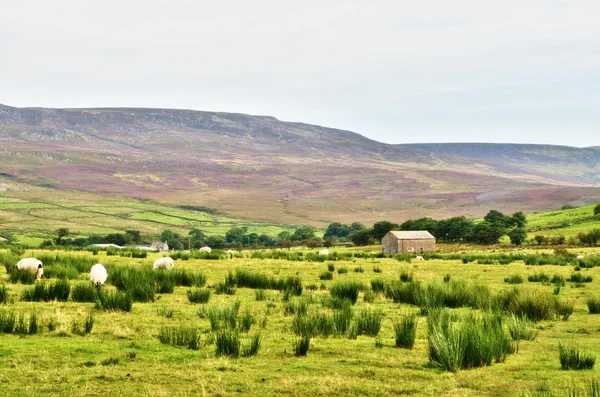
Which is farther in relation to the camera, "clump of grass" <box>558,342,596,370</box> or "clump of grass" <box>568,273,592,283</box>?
"clump of grass" <box>568,273,592,283</box>

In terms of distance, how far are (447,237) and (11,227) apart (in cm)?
9781

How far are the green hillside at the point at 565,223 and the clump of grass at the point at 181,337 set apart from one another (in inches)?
3146

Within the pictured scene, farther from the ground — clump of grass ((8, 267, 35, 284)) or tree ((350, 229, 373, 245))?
clump of grass ((8, 267, 35, 284))

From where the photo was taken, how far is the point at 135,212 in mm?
188500

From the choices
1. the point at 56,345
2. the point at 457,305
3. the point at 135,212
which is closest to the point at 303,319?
the point at 56,345

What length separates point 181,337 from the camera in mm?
10578

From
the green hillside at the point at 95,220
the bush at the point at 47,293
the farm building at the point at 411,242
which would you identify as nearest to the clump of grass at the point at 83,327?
the bush at the point at 47,293

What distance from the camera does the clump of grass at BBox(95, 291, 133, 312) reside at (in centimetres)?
1357

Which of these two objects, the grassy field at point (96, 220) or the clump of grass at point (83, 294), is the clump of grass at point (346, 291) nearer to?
the clump of grass at point (83, 294)

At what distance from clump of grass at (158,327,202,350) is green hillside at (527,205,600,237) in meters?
79.9

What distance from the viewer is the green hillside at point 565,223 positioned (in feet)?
286

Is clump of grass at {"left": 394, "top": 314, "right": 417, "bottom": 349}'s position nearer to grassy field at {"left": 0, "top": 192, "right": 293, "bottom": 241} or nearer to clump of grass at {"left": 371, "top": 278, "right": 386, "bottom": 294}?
clump of grass at {"left": 371, "top": 278, "right": 386, "bottom": 294}

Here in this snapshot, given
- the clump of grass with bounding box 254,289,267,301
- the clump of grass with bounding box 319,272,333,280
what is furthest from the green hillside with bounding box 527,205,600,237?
the clump of grass with bounding box 254,289,267,301

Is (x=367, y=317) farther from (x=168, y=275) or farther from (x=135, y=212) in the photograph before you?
(x=135, y=212)
